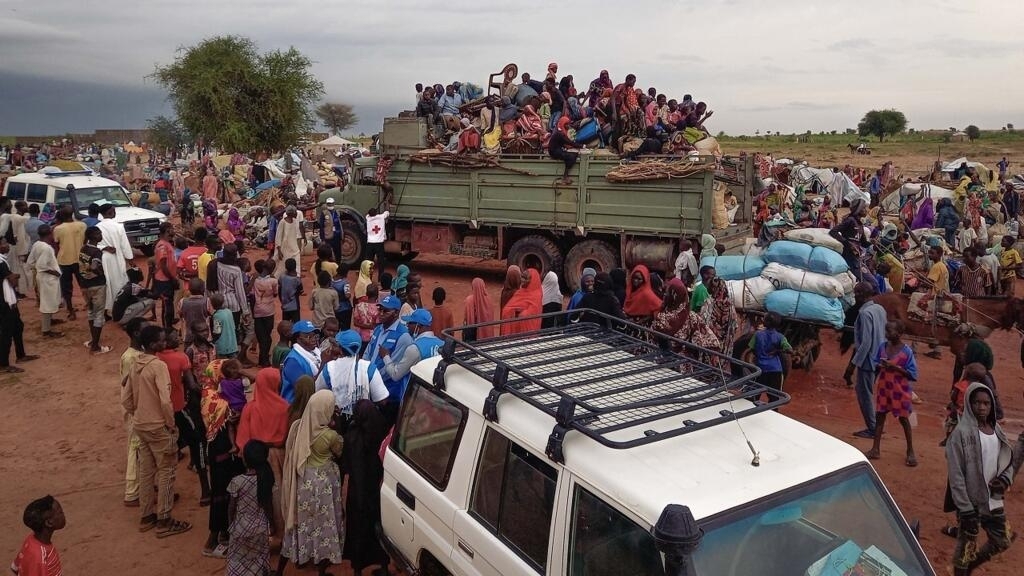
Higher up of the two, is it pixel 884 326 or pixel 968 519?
pixel 884 326

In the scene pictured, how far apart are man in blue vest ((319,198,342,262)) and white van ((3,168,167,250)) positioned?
11.4ft

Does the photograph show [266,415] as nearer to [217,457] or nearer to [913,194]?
[217,457]

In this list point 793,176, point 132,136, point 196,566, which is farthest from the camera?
point 132,136

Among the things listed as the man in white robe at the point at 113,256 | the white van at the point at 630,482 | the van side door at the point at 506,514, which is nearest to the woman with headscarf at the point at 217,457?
the white van at the point at 630,482

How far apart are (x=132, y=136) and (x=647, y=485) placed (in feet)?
230

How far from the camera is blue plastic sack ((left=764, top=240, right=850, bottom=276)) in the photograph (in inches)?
318

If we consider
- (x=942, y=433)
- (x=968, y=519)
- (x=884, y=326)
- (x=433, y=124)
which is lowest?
(x=942, y=433)

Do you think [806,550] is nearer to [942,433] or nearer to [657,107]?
[942,433]

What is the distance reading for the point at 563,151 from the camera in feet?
37.6

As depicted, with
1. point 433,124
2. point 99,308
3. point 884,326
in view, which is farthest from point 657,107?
point 99,308

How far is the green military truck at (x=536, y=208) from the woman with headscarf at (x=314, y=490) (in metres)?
7.72

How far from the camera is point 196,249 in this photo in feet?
27.6

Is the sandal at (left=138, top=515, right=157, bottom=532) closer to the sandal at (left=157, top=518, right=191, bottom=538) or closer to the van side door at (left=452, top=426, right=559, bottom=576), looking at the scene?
the sandal at (left=157, top=518, right=191, bottom=538)

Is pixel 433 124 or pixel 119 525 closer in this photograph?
pixel 119 525
